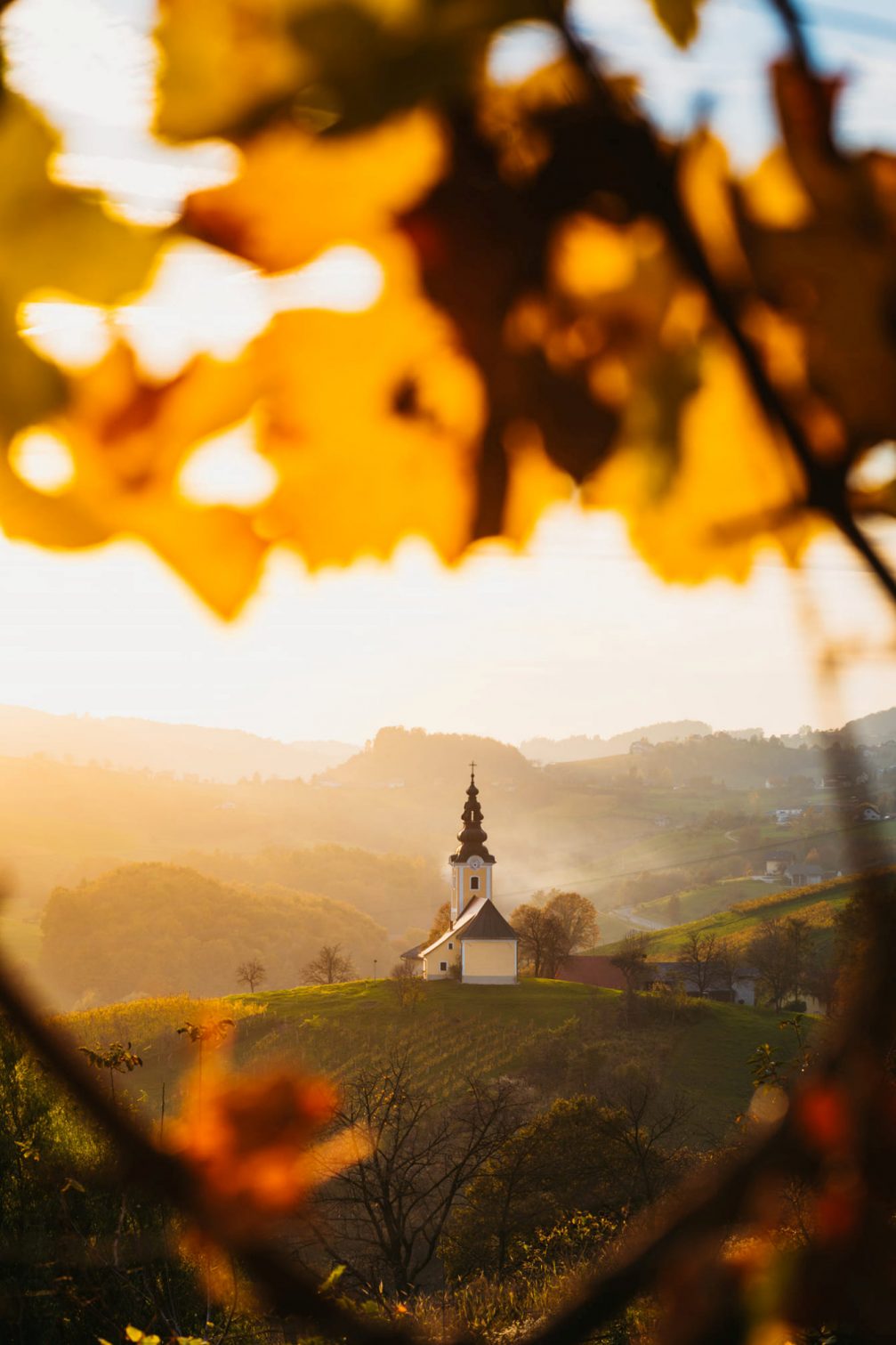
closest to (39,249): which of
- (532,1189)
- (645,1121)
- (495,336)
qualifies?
(495,336)

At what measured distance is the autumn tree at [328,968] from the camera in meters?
23.4

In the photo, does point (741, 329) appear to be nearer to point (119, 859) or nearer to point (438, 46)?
point (438, 46)

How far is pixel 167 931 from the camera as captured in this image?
18.0 meters

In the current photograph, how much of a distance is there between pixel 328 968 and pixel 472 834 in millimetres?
5942

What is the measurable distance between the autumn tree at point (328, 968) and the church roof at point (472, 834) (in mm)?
4418

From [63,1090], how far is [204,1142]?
0.43 ft

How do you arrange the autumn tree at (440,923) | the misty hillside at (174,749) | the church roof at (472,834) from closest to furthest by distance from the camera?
the misty hillside at (174,749) → the church roof at (472,834) → the autumn tree at (440,923)

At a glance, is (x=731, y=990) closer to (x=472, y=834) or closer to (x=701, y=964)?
(x=701, y=964)

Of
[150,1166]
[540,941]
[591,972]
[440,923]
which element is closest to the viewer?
[150,1166]

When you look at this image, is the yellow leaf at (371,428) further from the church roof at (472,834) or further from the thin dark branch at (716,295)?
the church roof at (472,834)

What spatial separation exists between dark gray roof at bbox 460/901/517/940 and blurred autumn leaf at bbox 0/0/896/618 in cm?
2634

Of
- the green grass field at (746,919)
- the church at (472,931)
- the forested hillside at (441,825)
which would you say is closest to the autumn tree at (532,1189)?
the green grass field at (746,919)

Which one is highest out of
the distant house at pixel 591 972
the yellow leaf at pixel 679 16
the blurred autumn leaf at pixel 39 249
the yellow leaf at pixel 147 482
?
the yellow leaf at pixel 679 16

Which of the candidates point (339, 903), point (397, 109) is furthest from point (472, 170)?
point (339, 903)
